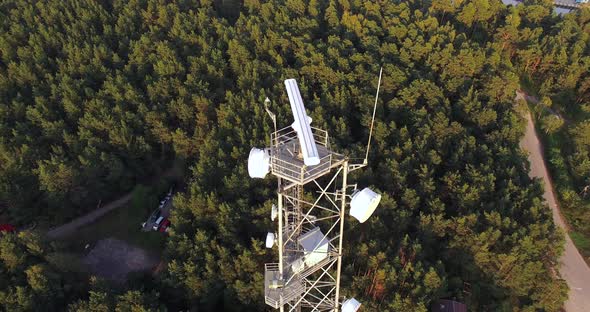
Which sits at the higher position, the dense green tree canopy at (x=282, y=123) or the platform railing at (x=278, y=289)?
the dense green tree canopy at (x=282, y=123)

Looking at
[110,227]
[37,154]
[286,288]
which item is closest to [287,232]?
[286,288]

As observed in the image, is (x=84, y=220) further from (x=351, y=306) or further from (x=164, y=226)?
(x=351, y=306)

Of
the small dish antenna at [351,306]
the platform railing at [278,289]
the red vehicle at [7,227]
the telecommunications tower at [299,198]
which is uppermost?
the red vehicle at [7,227]

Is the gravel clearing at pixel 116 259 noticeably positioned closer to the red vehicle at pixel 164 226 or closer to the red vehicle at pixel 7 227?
the red vehicle at pixel 164 226

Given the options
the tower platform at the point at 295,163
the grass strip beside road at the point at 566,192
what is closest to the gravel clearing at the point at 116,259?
the tower platform at the point at 295,163

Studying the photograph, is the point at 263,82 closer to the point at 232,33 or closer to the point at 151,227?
the point at 232,33

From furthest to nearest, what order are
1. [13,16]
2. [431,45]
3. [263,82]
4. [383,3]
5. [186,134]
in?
[383,3]
[13,16]
[431,45]
[263,82]
[186,134]

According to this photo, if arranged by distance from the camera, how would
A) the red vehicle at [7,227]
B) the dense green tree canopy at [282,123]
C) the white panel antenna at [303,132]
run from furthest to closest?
the red vehicle at [7,227], the dense green tree canopy at [282,123], the white panel antenna at [303,132]

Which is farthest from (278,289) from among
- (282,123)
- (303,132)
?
(282,123)
